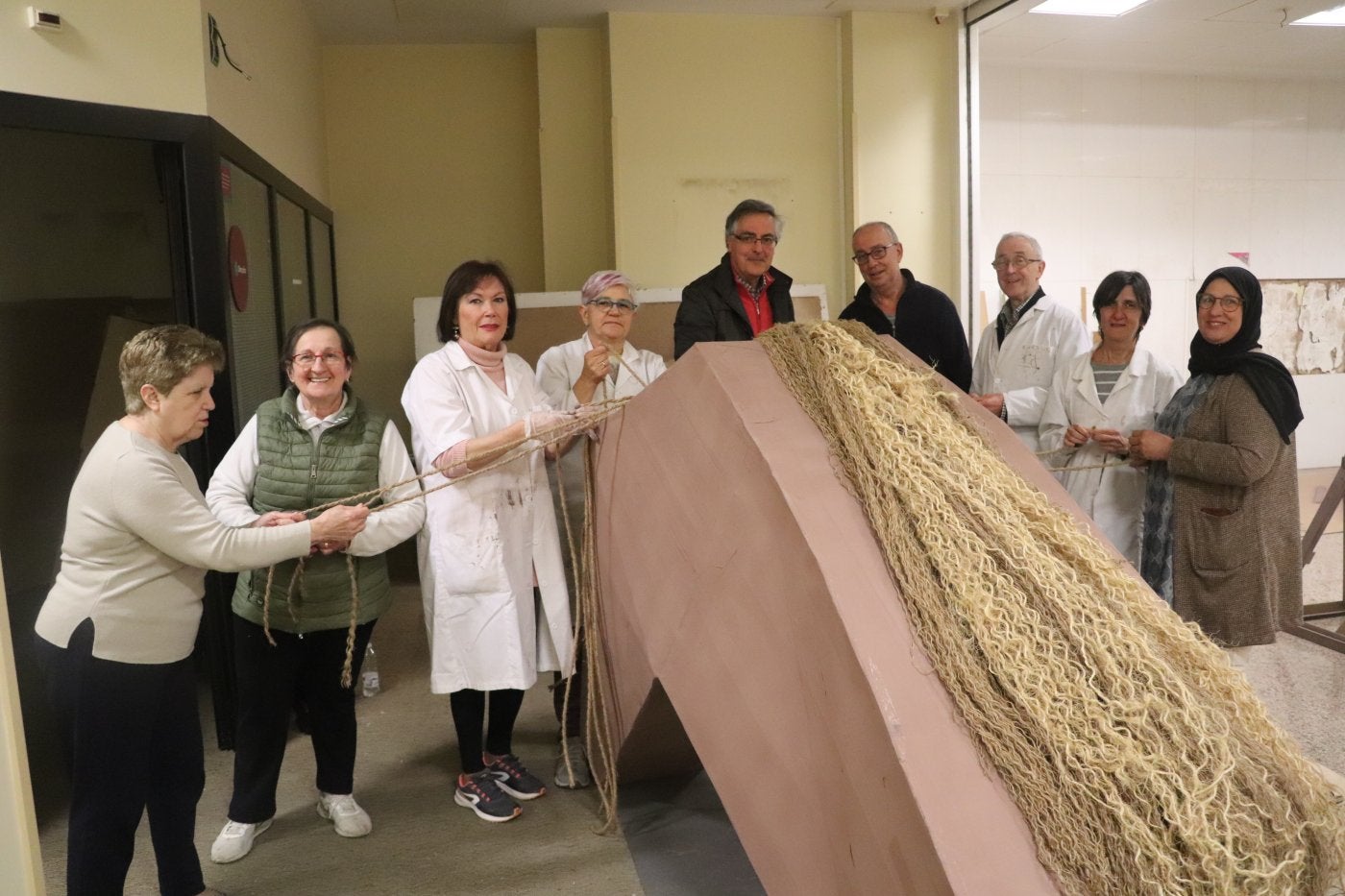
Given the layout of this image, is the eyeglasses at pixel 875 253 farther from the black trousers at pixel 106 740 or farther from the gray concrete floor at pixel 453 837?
the black trousers at pixel 106 740

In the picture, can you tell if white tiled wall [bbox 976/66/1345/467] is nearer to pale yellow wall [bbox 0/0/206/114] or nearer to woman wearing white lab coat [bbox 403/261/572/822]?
woman wearing white lab coat [bbox 403/261/572/822]

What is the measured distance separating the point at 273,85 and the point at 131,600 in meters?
2.72

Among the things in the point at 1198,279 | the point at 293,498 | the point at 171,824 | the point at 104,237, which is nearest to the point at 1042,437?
the point at 293,498

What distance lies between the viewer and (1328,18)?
4453 millimetres

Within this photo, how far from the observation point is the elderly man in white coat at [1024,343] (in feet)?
9.74

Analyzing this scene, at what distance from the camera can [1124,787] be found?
1214 millimetres

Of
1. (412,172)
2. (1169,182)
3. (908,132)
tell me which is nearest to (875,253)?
(908,132)

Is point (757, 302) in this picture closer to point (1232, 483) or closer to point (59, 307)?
point (1232, 483)

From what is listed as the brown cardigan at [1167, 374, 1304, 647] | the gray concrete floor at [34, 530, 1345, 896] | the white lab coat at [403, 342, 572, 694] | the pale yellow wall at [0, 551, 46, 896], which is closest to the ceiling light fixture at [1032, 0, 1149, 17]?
the brown cardigan at [1167, 374, 1304, 647]

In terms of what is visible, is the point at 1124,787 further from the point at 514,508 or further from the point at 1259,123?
the point at 1259,123

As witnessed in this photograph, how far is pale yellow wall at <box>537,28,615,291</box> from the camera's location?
5.04 meters

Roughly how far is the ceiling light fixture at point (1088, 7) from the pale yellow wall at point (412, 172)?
8.79 feet

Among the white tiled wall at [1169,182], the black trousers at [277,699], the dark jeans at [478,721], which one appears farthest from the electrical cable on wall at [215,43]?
the white tiled wall at [1169,182]

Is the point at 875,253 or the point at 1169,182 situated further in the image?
the point at 1169,182
